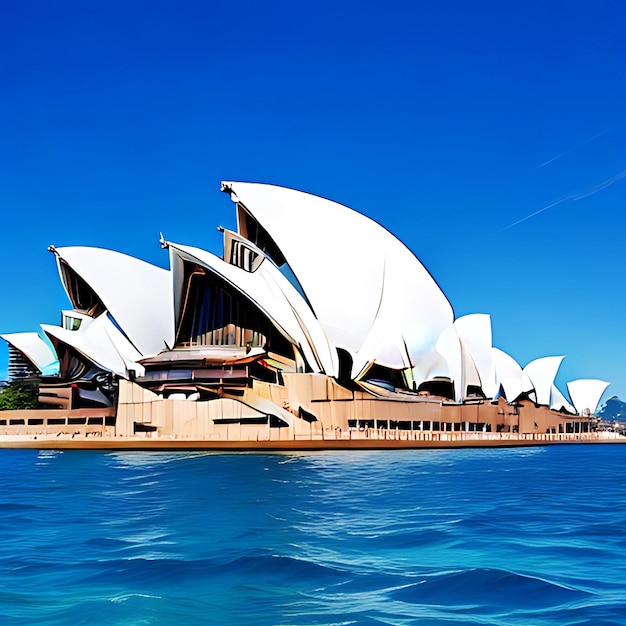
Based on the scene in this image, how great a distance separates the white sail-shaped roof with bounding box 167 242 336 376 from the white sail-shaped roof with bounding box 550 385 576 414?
32.9 metres

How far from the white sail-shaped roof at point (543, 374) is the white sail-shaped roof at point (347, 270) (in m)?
18.7

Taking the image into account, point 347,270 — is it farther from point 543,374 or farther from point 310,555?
point 310,555

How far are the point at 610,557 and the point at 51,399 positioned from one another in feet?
142

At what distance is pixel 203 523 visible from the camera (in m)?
11.9

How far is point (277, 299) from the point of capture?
146 feet

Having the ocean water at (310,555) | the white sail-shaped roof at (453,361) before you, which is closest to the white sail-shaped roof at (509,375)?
the white sail-shaped roof at (453,361)

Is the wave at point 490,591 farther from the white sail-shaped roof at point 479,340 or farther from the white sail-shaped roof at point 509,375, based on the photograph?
the white sail-shaped roof at point 509,375

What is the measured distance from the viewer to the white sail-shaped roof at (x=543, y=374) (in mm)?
66750

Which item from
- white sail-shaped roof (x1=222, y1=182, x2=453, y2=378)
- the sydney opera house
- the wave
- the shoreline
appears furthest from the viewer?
white sail-shaped roof (x1=222, y1=182, x2=453, y2=378)

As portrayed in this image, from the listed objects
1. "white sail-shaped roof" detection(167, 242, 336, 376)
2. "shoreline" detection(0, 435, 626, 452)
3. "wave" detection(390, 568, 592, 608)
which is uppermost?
"white sail-shaped roof" detection(167, 242, 336, 376)

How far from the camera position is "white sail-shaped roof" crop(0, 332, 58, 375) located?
54469 mm

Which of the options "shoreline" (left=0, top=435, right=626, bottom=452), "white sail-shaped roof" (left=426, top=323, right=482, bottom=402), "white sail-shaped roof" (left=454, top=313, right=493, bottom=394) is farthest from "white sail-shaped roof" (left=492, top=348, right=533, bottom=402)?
"shoreline" (left=0, top=435, right=626, bottom=452)

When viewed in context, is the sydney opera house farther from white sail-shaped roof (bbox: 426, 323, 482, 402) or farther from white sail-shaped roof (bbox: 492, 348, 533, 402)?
white sail-shaped roof (bbox: 492, 348, 533, 402)

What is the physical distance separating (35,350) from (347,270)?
23.6 m
